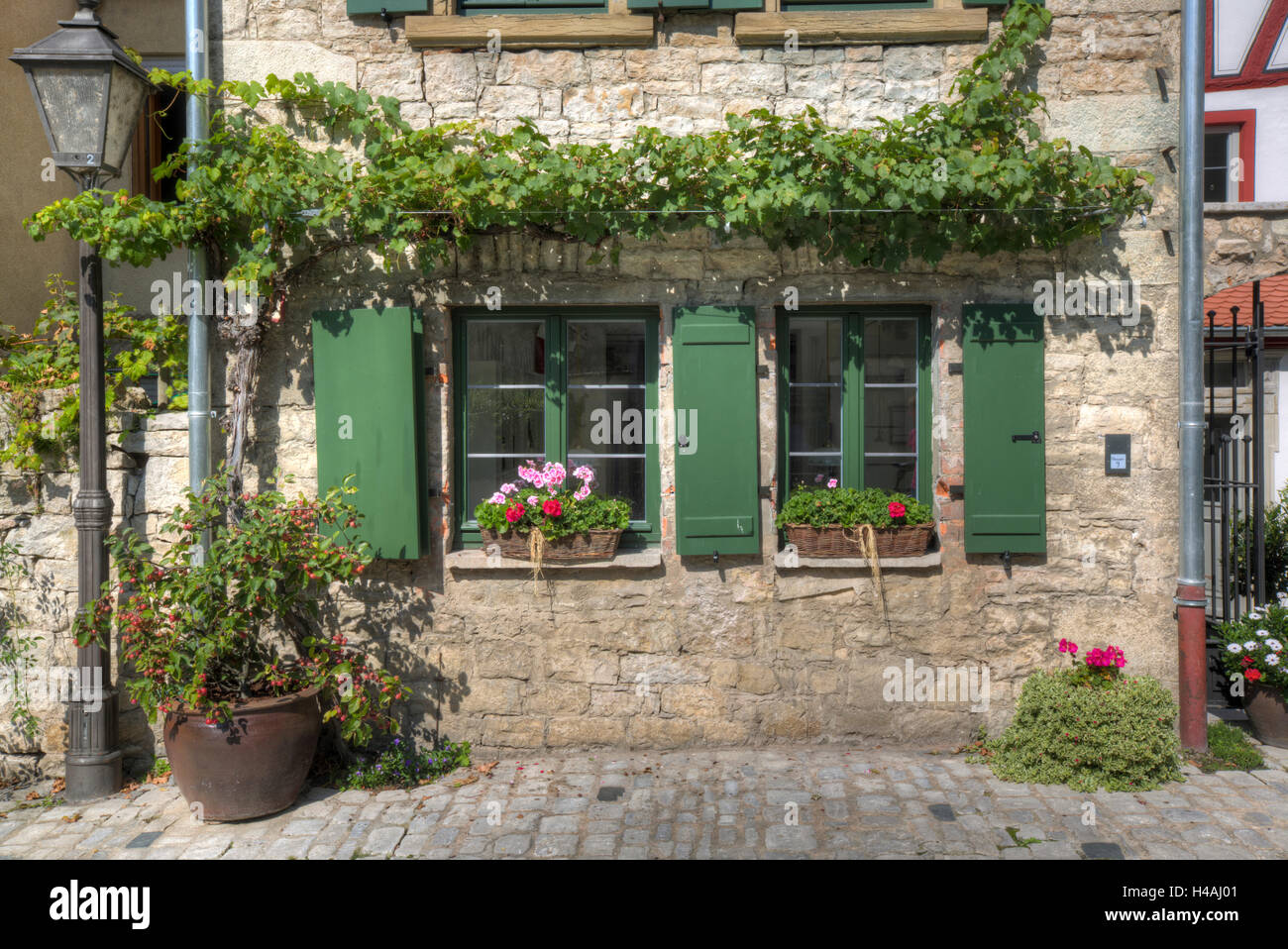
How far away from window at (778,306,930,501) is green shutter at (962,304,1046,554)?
0.29m

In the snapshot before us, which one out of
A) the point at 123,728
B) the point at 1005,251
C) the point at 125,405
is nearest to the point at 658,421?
the point at 1005,251

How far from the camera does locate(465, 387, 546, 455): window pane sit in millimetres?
5266

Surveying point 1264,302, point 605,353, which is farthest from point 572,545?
point 1264,302

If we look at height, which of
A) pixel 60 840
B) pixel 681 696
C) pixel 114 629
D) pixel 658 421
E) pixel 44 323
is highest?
pixel 44 323

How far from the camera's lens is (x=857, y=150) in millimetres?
4711

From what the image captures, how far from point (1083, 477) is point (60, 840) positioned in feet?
17.0

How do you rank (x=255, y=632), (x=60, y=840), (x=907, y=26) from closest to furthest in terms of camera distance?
(x=60, y=840) → (x=255, y=632) → (x=907, y=26)

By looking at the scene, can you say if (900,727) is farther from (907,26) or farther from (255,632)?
(907,26)

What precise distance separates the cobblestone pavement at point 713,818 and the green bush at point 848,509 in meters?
1.22

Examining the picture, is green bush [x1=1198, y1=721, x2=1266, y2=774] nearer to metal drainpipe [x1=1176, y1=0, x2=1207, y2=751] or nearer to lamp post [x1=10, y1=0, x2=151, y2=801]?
metal drainpipe [x1=1176, y1=0, x2=1207, y2=751]

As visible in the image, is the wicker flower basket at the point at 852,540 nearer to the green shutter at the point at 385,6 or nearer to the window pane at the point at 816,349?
the window pane at the point at 816,349

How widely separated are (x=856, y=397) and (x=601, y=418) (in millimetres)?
1378

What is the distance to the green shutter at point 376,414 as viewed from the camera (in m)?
4.90

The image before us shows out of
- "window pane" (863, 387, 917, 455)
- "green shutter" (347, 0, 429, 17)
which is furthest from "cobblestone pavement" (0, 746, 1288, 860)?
"green shutter" (347, 0, 429, 17)
